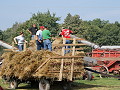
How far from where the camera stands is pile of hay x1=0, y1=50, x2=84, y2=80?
13344 mm

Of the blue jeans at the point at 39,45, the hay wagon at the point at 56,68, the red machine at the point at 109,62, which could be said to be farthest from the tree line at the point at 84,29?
the hay wagon at the point at 56,68

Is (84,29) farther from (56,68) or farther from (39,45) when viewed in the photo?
(56,68)

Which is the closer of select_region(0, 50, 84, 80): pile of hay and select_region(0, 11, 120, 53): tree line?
select_region(0, 50, 84, 80): pile of hay

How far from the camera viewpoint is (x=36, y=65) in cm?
1354

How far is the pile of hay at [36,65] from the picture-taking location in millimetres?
13344

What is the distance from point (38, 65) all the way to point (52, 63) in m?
0.59

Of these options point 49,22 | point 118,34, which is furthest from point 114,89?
point 118,34

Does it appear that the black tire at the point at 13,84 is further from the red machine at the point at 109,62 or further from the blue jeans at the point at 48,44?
the red machine at the point at 109,62

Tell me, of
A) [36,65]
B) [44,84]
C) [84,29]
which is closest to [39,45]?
[36,65]

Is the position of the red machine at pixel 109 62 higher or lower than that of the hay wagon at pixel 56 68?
higher

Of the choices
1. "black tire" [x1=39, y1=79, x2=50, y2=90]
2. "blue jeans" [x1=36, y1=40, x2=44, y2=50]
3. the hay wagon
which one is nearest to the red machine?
"blue jeans" [x1=36, y1=40, x2=44, y2=50]

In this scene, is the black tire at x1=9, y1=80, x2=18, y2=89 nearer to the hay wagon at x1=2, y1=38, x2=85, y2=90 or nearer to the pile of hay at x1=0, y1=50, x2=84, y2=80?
the pile of hay at x1=0, y1=50, x2=84, y2=80

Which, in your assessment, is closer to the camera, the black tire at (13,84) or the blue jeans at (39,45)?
the black tire at (13,84)

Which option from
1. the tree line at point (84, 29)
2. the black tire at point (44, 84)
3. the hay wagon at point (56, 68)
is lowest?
the black tire at point (44, 84)
